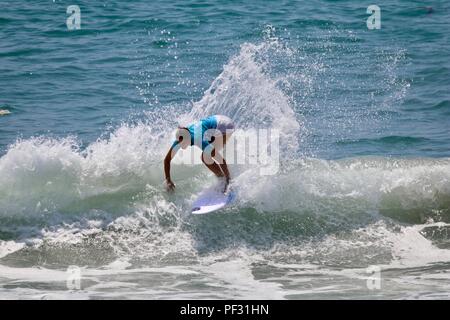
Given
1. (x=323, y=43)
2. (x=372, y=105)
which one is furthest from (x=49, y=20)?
(x=372, y=105)

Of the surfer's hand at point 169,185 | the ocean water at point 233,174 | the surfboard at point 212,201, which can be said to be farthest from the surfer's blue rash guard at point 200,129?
the ocean water at point 233,174

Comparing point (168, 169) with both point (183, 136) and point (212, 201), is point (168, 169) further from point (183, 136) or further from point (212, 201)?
point (212, 201)

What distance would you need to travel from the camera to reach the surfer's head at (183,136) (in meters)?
9.63

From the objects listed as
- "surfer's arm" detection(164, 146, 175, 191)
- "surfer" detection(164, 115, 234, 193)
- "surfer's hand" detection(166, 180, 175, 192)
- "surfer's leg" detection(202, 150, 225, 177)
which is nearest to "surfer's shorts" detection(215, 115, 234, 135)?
"surfer" detection(164, 115, 234, 193)

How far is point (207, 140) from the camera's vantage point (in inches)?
385

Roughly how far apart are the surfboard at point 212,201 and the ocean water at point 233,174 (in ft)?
0.38

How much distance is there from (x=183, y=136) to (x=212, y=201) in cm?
102

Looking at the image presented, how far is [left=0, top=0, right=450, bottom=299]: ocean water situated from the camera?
9.09 metres

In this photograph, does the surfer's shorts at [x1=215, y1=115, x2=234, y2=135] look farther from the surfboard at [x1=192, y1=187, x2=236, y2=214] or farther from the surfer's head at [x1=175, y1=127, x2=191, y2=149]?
the surfboard at [x1=192, y1=187, x2=236, y2=214]

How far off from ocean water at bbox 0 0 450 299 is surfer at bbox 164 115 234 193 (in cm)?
53

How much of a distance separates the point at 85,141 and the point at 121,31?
583 cm

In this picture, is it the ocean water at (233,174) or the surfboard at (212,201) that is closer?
the ocean water at (233,174)

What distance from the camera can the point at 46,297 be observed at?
8.20 metres

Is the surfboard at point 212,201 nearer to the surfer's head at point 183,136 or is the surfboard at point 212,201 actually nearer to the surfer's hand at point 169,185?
the surfer's hand at point 169,185
